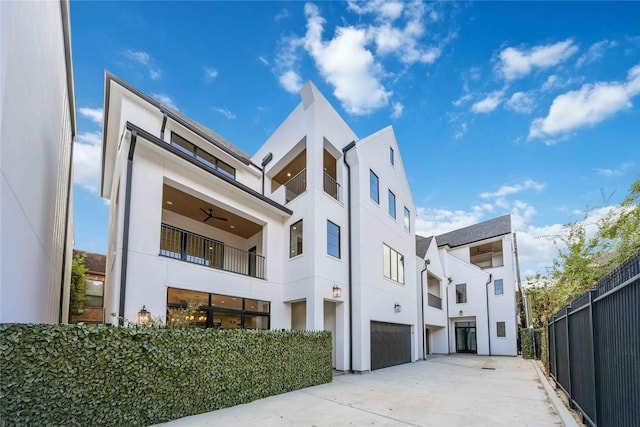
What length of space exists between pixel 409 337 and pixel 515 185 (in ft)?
34.9

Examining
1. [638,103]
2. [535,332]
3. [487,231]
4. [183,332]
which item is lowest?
[535,332]

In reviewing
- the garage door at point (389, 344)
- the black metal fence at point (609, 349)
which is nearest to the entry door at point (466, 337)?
the garage door at point (389, 344)

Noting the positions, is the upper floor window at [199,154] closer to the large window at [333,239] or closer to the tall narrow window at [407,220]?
the large window at [333,239]

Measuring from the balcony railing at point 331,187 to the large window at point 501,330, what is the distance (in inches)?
622

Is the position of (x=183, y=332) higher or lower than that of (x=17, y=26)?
lower

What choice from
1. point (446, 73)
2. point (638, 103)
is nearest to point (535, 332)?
point (638, 103)

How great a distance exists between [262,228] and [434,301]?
13.6 metres

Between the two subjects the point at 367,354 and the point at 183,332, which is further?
the point at 367,354

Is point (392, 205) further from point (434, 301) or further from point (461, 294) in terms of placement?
point (461, 294)

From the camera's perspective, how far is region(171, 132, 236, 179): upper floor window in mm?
11523

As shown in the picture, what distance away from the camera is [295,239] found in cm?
1210

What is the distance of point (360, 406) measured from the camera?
22.7ft

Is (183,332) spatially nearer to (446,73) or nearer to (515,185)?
(446,73)

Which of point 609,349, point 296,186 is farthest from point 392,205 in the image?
point 609,349
